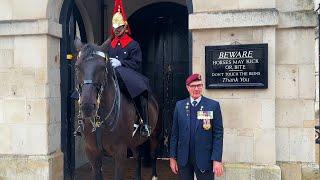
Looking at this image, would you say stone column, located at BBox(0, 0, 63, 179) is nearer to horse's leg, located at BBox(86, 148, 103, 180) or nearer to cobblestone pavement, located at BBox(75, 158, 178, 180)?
cobblestone pavement, located at BBox(75, 158, 178, 180)

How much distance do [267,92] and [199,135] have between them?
5.93 feet

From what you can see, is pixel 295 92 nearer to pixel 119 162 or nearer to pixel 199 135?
pixel 199 135

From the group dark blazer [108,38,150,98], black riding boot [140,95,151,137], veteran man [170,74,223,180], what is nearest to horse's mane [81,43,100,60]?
dark blazer [108,38,150,98]

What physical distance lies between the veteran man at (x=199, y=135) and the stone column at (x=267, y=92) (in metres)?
1.44

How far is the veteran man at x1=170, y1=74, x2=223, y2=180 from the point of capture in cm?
450

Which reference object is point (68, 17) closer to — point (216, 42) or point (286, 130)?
point (216, 42)

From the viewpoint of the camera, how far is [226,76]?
5.97 metres

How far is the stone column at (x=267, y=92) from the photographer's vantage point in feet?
19.2

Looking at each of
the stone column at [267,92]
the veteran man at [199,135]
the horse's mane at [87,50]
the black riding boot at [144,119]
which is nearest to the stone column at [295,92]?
the stone column at [267,92]

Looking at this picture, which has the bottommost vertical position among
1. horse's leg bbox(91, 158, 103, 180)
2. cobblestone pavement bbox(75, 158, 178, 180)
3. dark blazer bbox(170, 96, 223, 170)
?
cobblestone pavement bbox(75, 158, 178, 180)

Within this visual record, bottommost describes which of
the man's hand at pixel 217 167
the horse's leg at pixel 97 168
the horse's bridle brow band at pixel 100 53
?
the horse's leg at pixel 97 168

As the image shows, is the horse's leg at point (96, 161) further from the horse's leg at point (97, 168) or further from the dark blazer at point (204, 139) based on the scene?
the dark blazer at point (204, 139)

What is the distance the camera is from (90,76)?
4.74m

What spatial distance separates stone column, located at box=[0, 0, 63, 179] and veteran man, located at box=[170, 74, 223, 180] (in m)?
2.73
